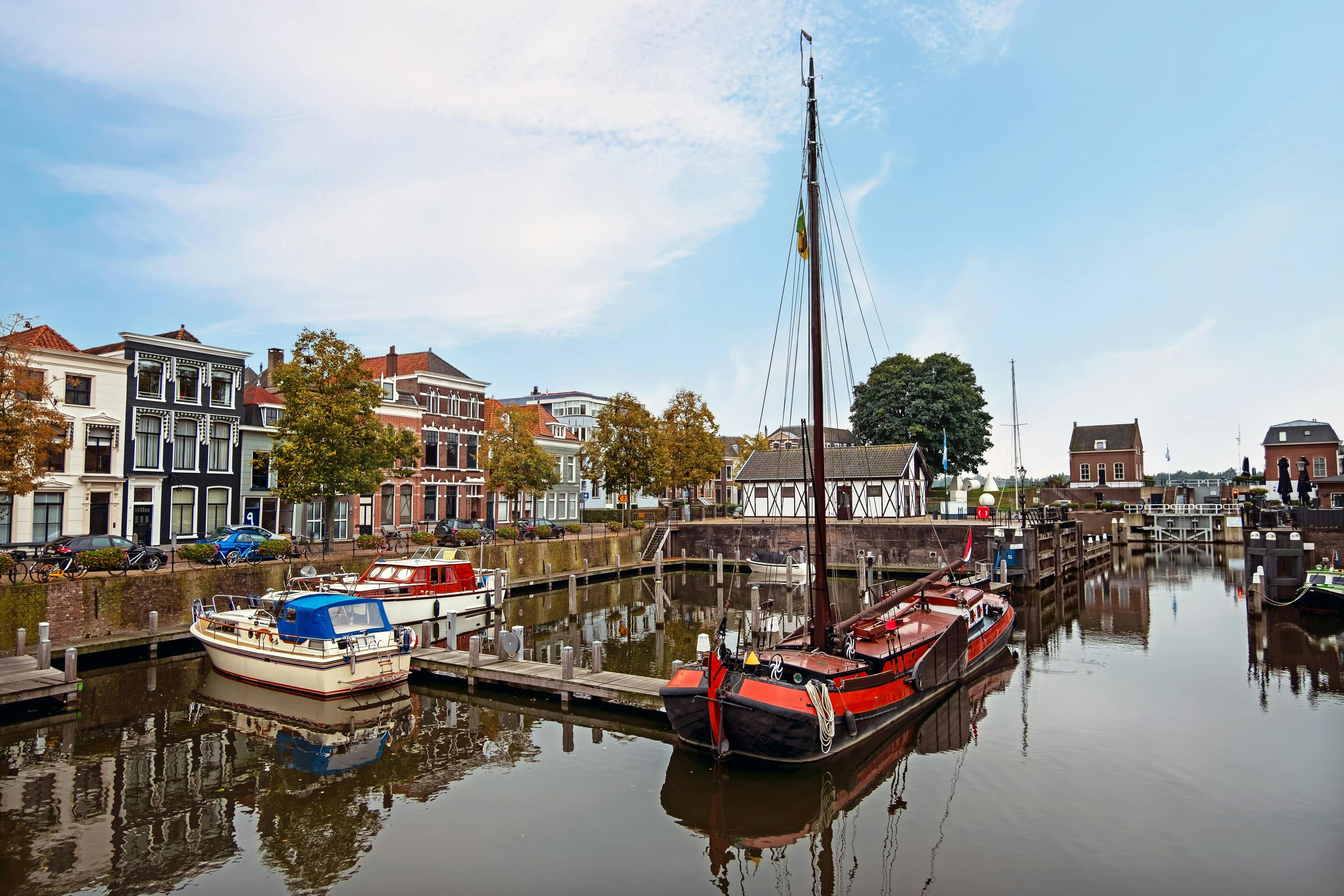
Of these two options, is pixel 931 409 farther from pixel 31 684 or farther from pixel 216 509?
pixel 31 684

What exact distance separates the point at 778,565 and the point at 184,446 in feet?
104

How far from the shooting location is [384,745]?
16703mm

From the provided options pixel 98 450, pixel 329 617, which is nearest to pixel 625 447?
pixel 98 450

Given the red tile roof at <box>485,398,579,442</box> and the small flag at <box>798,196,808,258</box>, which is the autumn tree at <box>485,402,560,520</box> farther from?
the small flag at <box>798,196,808,258</box>

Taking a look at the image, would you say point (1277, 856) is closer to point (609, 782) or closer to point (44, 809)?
point (609, 782)

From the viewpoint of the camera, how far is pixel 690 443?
61.4 m

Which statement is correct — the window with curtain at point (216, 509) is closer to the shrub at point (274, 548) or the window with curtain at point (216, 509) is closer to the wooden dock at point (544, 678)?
the shrub at point (274, 548)

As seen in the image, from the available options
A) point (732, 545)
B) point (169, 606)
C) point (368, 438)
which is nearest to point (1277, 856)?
point (169, 606)

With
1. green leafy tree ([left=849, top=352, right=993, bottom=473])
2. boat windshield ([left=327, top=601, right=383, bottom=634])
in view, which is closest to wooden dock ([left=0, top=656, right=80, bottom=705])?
boat windshield ([left=327, top=601, right=383, bottom=634])

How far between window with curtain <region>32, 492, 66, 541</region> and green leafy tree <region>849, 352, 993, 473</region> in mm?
58557

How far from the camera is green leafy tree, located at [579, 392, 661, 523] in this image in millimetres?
54750

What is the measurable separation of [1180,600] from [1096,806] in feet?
98.0

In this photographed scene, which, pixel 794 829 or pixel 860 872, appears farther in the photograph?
pixel 794 829

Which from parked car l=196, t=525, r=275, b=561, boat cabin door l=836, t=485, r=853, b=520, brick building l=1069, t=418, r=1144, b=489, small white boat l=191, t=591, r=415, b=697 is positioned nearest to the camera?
small white boat l=191, t=591, r=415, b=697
